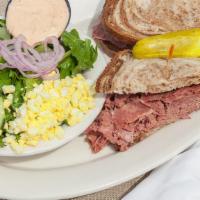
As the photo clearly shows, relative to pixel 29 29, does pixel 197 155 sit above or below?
below

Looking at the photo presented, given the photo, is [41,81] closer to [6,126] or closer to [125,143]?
[6,126]

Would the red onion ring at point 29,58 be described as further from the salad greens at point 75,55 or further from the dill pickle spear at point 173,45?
the dill pickle spear at point 173,45

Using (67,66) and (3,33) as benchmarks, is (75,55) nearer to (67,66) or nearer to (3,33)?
(67,66)

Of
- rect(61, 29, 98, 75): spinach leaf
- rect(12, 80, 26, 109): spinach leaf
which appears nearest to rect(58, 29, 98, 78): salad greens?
rect(61, 29, 98, 75): spinach leaf

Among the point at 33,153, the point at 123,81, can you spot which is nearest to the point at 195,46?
the point at 123,81

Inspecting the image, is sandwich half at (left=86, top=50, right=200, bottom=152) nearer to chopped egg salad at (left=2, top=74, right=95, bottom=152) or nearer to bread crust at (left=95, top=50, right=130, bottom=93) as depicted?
bread crust at (left=95, top=50, right=130, bottom=93)

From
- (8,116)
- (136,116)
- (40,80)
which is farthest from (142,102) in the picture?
(8,116)
